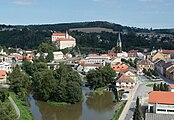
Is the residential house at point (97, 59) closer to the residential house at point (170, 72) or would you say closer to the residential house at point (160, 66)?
the residential house at point (160, 66)

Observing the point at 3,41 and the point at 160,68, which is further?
the point at 3,41

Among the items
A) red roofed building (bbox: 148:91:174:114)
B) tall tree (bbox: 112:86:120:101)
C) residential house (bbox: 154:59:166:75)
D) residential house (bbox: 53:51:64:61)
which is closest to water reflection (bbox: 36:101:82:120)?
tall tree (bbox: 112:86:120:101)

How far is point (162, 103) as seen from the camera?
15414mm

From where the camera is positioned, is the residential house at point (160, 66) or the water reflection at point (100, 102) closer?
the water reflection at point (100, 102)

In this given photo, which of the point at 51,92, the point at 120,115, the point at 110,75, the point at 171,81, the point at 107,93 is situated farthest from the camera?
the point at 171,81

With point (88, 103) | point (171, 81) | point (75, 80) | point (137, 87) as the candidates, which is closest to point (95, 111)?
point (88, 103)

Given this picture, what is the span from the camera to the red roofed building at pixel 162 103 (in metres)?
15.3

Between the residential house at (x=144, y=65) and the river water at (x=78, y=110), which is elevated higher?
the residential house at (x=144, y=65)

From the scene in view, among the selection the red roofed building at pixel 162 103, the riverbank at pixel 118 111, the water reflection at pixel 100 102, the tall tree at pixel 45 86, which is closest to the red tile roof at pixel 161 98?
the red roofed building at pixel 162 103

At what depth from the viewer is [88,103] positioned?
1959cm

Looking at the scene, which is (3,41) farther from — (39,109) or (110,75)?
(39,109)

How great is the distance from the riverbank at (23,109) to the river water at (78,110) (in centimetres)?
45

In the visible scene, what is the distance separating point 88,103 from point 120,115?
13.7ft

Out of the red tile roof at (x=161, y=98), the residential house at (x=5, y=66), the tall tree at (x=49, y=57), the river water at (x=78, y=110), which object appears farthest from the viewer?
the tall tree at (x=49, y=57)
